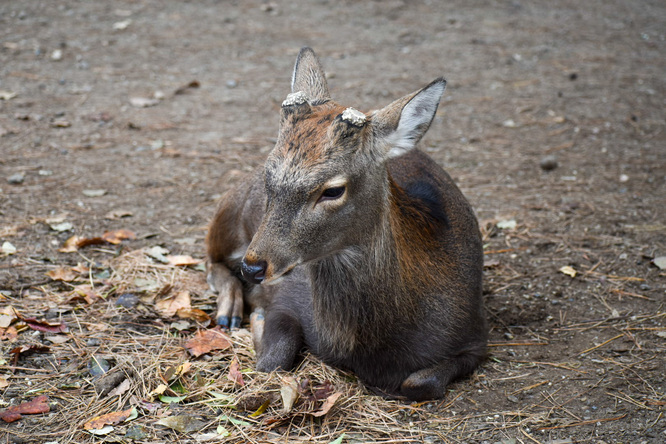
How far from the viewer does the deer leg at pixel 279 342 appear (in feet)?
14.6

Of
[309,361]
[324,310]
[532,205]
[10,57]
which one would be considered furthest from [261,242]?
[10,57]

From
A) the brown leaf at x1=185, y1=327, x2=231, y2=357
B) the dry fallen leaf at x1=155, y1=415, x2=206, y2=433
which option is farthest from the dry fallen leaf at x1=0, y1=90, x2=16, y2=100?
the dry fallen leaf at x1=155, y1=415, x2=206, y2=433

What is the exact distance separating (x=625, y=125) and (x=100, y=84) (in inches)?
277

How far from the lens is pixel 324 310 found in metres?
4.29

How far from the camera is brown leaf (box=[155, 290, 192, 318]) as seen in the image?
5.09 meters

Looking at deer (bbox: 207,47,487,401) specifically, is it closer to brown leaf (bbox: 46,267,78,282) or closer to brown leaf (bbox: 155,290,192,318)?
brown leaf (bbox: 155,290,192,318)

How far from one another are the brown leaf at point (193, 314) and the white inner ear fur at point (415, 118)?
2.12 metres

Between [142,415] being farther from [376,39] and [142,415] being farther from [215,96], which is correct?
[376,39]

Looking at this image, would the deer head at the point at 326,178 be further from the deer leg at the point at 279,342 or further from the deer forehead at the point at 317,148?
the deer leg at the point at 279,342

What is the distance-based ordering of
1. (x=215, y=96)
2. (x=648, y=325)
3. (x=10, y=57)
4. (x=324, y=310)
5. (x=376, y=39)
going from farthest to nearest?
(x=376, y=39) < (x=10, y=57) < (x=215, y=96) < (x=648, y=325) < (x=324, y=310)

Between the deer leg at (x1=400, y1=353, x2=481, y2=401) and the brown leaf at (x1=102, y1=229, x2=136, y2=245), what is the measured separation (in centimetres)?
295

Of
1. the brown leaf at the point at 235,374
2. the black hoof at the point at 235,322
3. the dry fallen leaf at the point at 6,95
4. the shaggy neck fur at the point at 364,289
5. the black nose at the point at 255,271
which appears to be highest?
the black nose at the point at 255,271

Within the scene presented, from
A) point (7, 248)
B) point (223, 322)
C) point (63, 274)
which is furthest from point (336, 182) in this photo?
point (7, 248)

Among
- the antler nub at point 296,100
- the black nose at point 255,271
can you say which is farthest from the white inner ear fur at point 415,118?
the black nose at point 255,271
